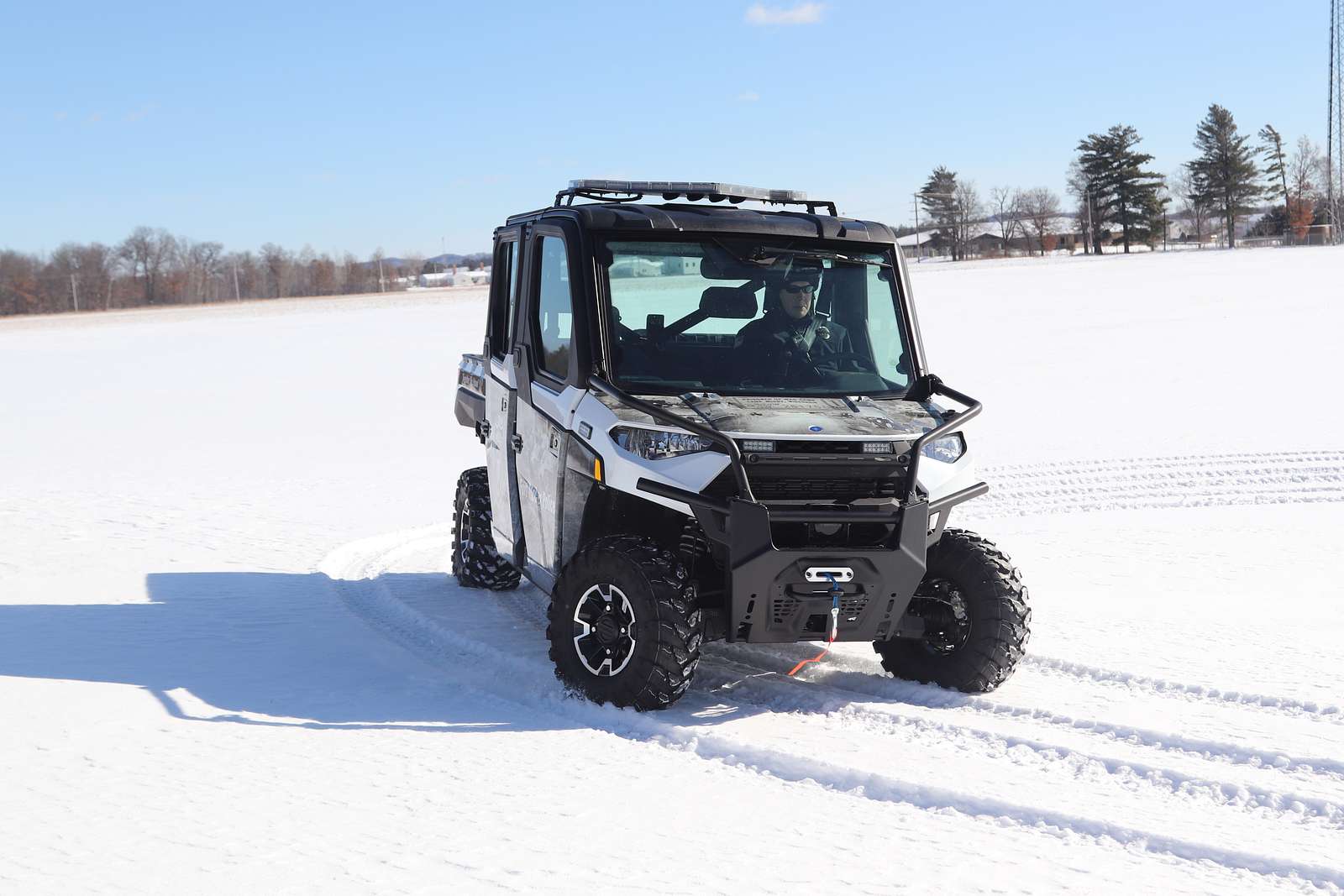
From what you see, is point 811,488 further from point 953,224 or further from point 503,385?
point 953,224

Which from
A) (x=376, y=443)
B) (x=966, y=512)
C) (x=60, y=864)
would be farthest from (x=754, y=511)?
(x=376, y=443)

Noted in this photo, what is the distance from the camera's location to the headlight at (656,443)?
17.4 feet

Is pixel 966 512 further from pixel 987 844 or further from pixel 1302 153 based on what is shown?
pixel 1302 153

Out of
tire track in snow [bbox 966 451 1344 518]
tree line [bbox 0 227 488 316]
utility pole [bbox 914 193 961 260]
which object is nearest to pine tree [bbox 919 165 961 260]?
utility pole [bbox 914 193 961 260]

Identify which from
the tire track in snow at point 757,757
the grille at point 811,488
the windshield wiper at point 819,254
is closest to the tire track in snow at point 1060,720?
the tire track in snow at point 757,757

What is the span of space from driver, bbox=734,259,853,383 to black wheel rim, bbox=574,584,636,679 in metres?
1.23

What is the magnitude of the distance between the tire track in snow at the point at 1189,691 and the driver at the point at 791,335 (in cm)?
173

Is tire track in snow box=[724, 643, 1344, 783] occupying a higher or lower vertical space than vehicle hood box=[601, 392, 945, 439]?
lower

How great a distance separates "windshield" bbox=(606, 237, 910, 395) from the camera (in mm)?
5961

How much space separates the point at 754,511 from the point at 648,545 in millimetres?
598

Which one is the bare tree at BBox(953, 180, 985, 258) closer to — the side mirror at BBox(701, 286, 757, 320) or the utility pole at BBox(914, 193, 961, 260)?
the utility pole at BBox(914, 193, 961, 260)

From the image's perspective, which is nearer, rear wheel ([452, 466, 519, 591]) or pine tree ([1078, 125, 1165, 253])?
rear wheel ([452, 466, 519, 591])

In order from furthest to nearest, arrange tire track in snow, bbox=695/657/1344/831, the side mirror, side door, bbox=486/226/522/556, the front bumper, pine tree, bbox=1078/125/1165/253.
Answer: pine tree, bbox=1078/125/1165/253
side door, bbox=486/226/522/556
the side mirror
the front bumper
tire track in snow, bbox=695/657/1344/831

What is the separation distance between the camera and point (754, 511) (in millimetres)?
5078
